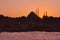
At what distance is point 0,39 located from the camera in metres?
15.6

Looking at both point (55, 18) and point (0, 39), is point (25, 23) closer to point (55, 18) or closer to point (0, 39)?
point (55, 18)

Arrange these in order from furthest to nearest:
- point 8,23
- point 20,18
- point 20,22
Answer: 1. point 20,18
2. point 20,22
3. point 8,23

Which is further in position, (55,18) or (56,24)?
(55,18)

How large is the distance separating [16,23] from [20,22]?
132cm

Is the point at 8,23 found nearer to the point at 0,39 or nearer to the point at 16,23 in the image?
the point at 16,23

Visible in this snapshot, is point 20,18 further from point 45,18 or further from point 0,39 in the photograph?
point 0,39

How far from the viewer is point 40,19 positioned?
4747 cm

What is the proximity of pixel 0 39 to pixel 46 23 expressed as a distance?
28.5 meters

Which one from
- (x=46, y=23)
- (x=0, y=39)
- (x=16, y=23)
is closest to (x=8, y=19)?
(x=16, y=23)

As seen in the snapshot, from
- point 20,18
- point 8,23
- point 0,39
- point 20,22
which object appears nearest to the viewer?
point 0,39

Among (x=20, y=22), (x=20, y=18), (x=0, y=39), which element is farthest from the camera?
(x=20, y=18)

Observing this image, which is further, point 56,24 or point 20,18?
point 20,18

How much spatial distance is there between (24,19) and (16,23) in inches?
108

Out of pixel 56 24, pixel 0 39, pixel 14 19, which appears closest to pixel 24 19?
pixel 14 19
